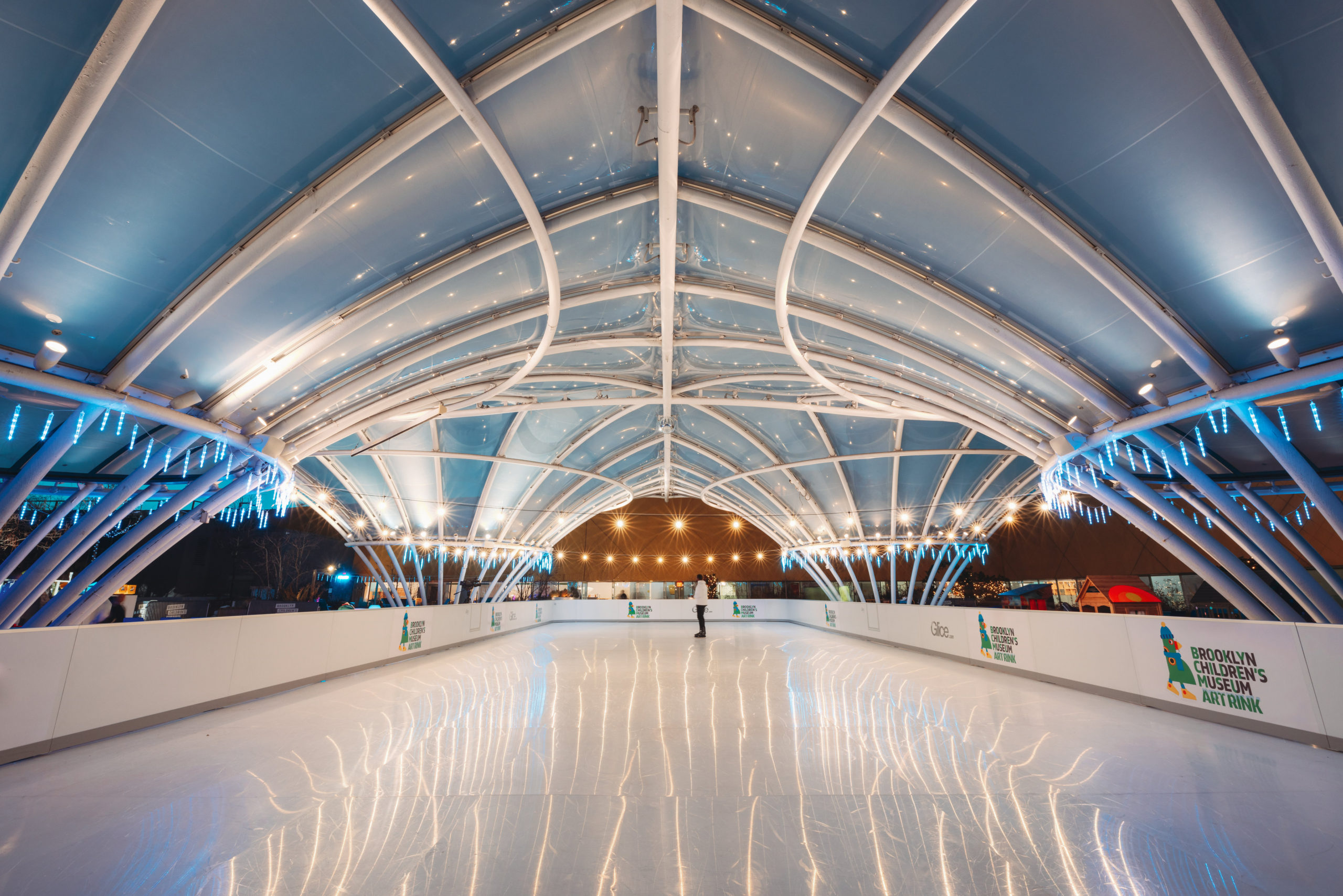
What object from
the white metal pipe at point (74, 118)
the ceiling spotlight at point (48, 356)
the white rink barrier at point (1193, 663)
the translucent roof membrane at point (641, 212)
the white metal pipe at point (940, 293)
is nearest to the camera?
the white metal pipe at point (74, 118)

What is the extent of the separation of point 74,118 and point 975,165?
12.4 metres

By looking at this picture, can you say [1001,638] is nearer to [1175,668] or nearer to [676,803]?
[1175,668]

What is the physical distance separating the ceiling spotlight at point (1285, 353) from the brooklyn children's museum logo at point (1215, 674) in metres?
5.17

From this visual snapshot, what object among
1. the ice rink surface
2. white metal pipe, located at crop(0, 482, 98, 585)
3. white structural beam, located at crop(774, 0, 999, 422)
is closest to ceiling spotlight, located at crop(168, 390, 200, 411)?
the ice rink surface

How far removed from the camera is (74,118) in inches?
261

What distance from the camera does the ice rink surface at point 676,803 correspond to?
421 cm

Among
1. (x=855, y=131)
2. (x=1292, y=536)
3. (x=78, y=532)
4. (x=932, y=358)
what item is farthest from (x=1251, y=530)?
(x=78, y=532)

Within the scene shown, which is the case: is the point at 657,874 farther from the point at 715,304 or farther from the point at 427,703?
the point at 715,304

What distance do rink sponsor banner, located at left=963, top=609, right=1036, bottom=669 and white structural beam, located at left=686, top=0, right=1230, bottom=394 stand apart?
7.53 meters

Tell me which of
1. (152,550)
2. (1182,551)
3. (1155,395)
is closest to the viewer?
(1155,395)

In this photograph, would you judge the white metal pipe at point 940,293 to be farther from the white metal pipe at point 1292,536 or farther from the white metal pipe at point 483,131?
the white metal pipe at point 1292,536

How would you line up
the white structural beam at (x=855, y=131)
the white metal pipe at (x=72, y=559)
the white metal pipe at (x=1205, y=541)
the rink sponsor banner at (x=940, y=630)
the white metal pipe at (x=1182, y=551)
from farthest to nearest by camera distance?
the rink sponsor banner at (x=940, y=630), the white metal pipe at (x=1182, y=551), the white metal pipe at (x=1205, y=541), the white metal pipe at (x=72, y=559), the white structural beam at (x=855, y=131)

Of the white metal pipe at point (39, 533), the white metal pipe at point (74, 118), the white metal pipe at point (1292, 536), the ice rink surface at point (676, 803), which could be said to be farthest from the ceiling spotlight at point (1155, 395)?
the white metal pipe at point (39, 533)

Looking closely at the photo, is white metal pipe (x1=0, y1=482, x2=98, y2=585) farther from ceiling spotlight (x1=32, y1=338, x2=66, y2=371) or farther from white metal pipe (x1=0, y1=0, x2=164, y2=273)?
white metal pipe (x1=0, y1=0, x2=164, y2=273)
